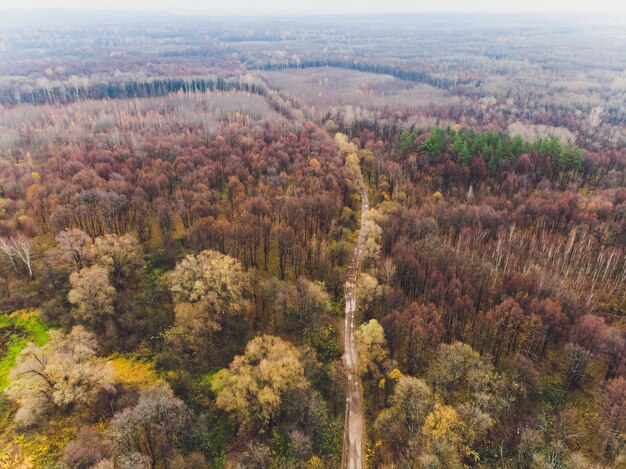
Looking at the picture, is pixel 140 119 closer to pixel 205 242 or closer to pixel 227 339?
pixel 205 242

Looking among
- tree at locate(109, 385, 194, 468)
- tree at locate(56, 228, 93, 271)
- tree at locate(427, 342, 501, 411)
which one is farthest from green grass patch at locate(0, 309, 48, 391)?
tree at locate(427, 342, 501, 411)

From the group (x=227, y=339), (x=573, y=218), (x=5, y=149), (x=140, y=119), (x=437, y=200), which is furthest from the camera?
(x=140, y=119)

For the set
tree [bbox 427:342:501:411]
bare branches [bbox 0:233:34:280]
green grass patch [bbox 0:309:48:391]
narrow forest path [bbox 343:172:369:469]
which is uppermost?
bare branches [bbox 0:233:34:280]

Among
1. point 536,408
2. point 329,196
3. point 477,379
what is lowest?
point 536,408

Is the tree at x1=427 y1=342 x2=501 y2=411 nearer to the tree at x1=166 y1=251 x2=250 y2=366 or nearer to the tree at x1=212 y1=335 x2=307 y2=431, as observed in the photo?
the tree at x1=212 y1=335 x2=307 y2=431

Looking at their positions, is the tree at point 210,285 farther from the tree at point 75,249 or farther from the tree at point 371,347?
the tree at point 371,347

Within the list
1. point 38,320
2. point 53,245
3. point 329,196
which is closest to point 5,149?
point 53,245

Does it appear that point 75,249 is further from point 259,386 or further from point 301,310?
point 259,386

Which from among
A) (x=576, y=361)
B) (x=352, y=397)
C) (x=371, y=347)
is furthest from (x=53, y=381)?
(x=576, y=361)
